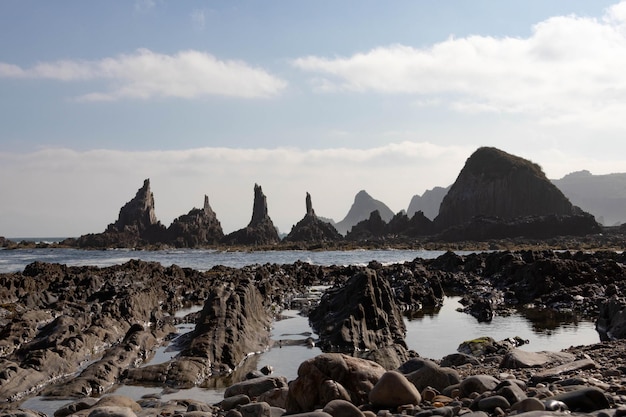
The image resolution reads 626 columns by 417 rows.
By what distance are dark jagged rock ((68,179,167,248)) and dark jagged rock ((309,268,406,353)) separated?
14156 cm

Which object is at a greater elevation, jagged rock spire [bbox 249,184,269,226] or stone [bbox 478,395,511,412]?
jagged rock spire [bbox 249,184,269,226]

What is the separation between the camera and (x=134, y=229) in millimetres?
167000

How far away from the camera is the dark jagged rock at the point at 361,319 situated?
21.4 meters

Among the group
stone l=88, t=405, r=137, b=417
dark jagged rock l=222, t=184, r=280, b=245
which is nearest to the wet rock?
stone l=88, t=405, r=137, b=417

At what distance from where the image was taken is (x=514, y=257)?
1859 inches

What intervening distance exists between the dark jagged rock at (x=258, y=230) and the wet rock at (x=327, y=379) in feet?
489

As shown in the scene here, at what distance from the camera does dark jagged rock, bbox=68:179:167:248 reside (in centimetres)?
15775

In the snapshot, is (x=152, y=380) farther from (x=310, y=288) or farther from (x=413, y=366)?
(x=310, y=288)

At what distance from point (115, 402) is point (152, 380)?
479 centimetres

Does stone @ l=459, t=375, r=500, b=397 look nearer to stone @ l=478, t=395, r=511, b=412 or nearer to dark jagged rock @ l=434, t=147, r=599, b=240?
stone @ l=478, t=395, r=511, b=412

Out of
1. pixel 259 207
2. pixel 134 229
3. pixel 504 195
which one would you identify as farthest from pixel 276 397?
pixel 504 195

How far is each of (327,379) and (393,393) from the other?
1.26m

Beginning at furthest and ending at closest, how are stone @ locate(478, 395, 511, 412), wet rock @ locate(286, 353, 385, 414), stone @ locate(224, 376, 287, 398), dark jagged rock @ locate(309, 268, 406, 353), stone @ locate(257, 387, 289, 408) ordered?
dark jagged rock @ locate(309, 268, 406, 353) → stone @ locate(224, 376, 287, 398) → stone @ locate(257, 387, 289, 408) → wet rock @ locate(286, 353, 385, 414) → stone @ locate(478, 395, 511, 412)

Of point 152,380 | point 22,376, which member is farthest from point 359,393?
point 22,376
